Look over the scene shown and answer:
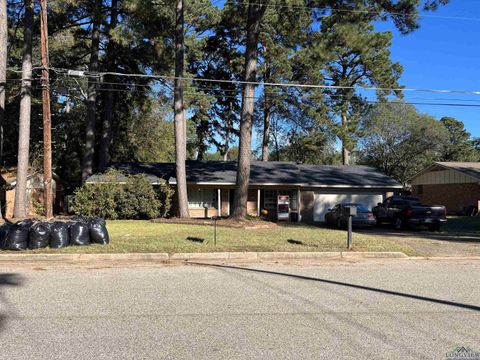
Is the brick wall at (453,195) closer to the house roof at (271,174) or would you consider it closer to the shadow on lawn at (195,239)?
the house roof at (271,174)

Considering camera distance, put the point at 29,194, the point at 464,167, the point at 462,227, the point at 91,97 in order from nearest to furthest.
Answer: the point at 462,227
the point at 91,97
the point at 29,194
the point at 464,167

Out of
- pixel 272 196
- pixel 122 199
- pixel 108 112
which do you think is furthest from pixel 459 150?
pixel 122 199

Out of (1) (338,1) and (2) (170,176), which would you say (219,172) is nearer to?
(2) (170,176)

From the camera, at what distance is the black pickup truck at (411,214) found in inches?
831

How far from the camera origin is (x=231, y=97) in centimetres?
3906

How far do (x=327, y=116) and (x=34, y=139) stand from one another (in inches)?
896

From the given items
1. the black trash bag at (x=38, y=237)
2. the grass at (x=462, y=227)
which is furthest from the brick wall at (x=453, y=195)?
the black trash bag at (x=38, y=237)

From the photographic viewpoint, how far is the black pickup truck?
21109 millimetres

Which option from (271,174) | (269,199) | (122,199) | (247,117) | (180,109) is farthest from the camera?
(271,174)

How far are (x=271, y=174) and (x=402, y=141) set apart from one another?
26257 millimetres

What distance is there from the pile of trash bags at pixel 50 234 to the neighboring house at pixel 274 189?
15.3 m

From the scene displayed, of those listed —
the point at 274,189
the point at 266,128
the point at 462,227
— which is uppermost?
the point at 266,128

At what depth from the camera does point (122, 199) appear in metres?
25.1

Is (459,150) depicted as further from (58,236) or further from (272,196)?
(58,236)
